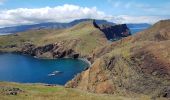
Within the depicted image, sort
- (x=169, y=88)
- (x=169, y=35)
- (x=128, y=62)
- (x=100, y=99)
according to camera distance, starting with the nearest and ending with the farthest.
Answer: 1. (x=100, y=99)
2. (x=169, y=88)
3. (x=128, y=62)
4. (x=169, y=35)

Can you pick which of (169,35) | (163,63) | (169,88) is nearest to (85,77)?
(163,63)

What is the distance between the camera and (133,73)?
79875mm

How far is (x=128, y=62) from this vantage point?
3351 inches

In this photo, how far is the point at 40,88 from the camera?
5891cm

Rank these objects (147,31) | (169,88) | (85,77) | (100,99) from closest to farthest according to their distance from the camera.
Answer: (100,99), (169,88), (85,77), (147,31)

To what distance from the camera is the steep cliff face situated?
72688 millimetres

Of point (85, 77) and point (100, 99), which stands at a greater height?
point (100, 99)

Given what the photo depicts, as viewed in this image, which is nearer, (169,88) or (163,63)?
(169,88)

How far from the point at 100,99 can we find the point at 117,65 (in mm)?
39212

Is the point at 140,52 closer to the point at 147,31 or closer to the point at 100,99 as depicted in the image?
the point at 100,99

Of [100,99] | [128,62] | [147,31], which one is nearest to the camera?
[100,99]

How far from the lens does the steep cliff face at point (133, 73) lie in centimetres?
7269

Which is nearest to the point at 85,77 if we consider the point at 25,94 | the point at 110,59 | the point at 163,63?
the point at 110,59

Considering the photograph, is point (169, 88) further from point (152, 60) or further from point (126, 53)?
point (126, 53)
